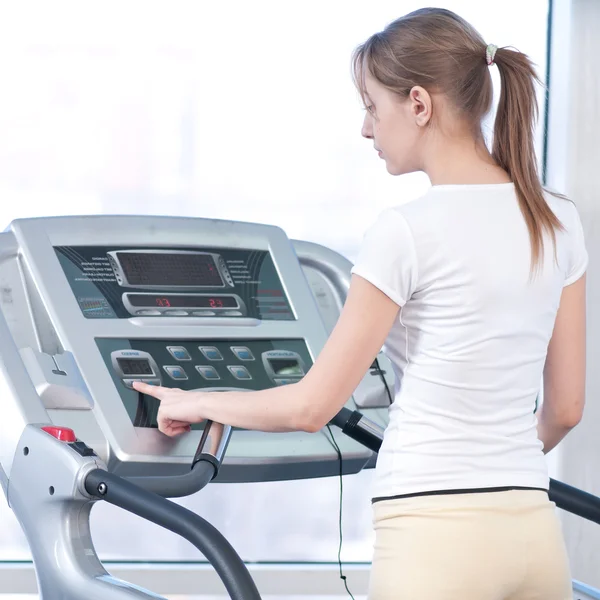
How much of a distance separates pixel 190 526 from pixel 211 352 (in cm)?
60

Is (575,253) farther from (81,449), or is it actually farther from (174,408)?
(81,449)

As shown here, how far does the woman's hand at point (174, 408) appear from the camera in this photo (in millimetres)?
1367

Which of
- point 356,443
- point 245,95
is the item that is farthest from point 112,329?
point 245,95

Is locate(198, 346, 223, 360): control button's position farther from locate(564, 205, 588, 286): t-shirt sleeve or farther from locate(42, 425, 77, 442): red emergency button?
locate(564, 205, 588, 286): t-shirt sleeve

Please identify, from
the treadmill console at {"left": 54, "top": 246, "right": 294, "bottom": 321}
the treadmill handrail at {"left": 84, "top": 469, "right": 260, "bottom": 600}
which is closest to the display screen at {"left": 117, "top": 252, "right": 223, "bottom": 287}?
the treadmill console at {"left": 54, "top": 246, "right": 294, "bottom": 321}

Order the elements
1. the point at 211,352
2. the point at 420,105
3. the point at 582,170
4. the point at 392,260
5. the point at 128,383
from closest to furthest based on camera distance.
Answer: the point at 392,260, the point at 420,105, the point at 128,383, the point at 211,352, the point at 582,170

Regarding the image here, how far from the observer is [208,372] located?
1.71m

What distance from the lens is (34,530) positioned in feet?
4.62

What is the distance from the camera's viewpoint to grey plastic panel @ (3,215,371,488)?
155 cm

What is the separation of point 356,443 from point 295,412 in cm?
66

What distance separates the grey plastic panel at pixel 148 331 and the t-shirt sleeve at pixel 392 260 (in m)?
0.62

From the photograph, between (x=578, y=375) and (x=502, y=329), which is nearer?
(x=502, y=329)

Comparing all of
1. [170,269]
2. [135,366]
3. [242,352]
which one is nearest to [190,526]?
[135,366]

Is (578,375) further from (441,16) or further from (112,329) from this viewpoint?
(112,329)
